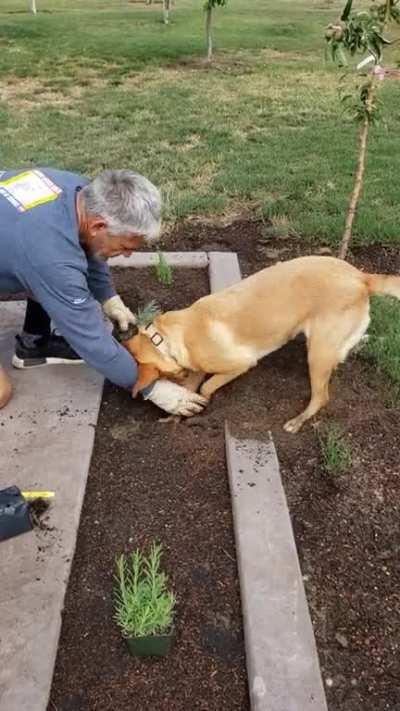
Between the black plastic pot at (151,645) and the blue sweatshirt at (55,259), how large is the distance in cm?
128

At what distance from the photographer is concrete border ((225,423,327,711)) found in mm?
2219

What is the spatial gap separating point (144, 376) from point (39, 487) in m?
0.72

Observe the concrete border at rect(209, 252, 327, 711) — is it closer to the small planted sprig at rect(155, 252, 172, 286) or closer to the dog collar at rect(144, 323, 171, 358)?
the dog collar at rect(144, 323, 171, 358)

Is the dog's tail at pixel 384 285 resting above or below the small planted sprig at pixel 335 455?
above

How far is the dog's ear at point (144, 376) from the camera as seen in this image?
3332mm

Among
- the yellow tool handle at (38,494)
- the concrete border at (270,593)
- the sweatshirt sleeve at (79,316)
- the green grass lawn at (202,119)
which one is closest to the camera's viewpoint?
the concrete border at (270,593)

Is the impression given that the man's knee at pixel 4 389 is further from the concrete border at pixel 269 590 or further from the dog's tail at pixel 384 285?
the dog's tail at pixel 384 285

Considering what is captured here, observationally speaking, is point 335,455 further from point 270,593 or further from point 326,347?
point 270,593

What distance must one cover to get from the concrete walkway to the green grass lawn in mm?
2723

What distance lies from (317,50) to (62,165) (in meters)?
9.22

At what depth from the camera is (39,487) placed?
9.90 feet

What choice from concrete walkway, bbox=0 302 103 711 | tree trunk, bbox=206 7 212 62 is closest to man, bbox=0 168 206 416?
concrete walkway, bbox=0 302 103 711

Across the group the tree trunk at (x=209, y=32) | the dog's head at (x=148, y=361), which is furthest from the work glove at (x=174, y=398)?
the tree trunk at (x=209, y=32)

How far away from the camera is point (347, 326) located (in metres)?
3.52
